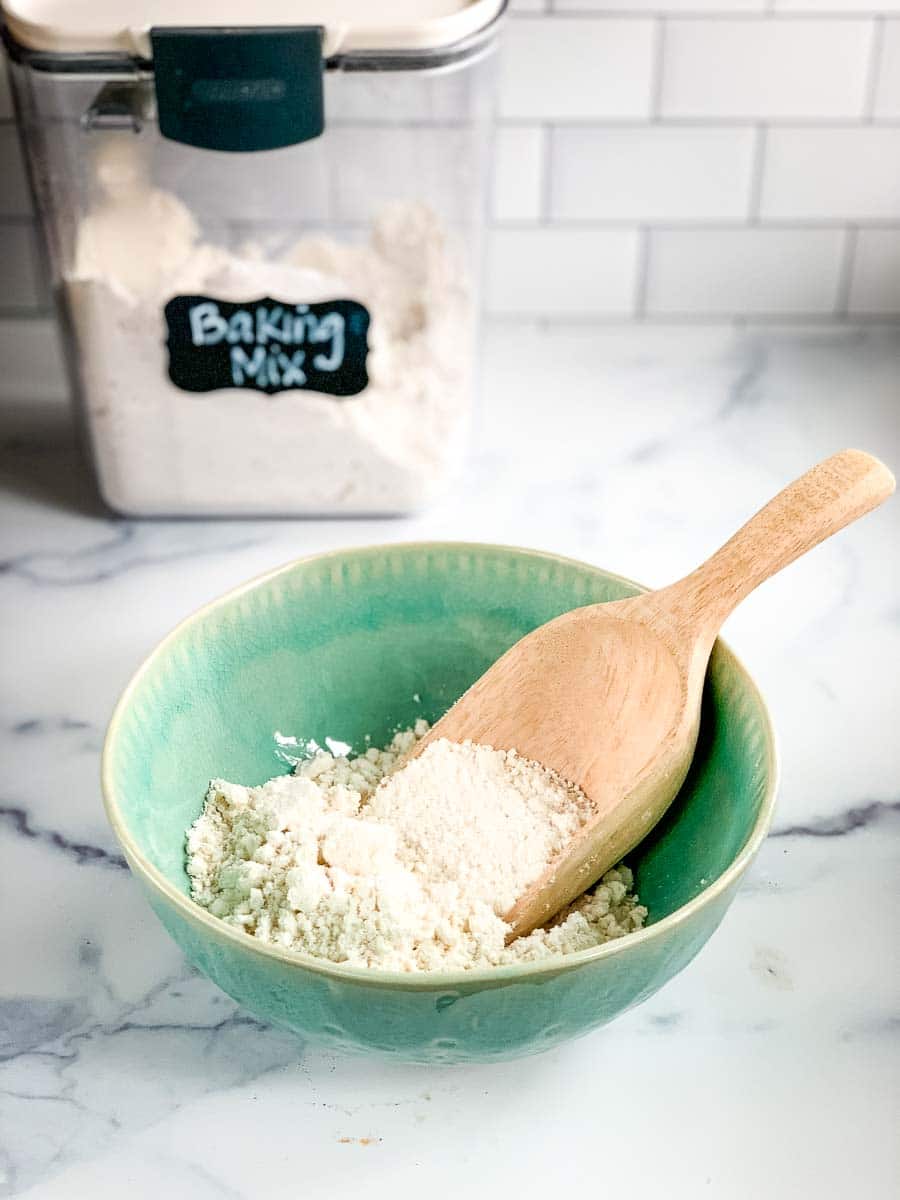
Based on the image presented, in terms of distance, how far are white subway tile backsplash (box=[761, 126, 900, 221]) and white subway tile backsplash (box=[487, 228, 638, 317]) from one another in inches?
4.2

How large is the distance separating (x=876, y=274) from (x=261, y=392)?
494mm

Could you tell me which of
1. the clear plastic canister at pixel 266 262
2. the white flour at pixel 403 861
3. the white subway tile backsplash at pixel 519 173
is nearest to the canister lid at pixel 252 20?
the clear plastic canister at pixel 266 262

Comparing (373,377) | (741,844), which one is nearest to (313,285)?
(373,377)

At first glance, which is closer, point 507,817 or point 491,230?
point 507,817

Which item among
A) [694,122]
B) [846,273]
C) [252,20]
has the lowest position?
[846,273]

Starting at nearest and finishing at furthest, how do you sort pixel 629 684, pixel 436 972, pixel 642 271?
pixel 436 972
pixel 629 684
pixel 642 271

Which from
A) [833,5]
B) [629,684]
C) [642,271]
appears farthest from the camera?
[642,271]

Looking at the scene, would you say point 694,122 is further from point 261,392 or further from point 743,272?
point 261,392

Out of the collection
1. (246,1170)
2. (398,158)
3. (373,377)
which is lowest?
(246,1170)

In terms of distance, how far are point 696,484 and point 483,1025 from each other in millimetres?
498

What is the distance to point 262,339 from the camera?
75 cm

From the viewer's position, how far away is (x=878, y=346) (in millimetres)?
1015

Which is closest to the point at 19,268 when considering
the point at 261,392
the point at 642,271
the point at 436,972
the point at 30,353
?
the point at 30,353

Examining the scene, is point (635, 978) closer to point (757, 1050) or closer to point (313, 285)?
point (757, 1050)
